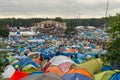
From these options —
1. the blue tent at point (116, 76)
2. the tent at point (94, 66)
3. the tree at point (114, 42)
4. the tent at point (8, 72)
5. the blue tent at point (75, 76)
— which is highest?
the tree at point (114, 42)

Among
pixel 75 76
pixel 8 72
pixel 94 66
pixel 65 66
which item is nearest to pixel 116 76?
pixel 75 76

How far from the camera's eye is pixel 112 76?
10.6m

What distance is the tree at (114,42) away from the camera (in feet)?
43.7

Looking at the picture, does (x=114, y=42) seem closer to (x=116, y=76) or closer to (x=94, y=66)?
(x=94, y=66)

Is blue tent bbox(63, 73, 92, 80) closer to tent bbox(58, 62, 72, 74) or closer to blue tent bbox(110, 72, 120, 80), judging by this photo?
blue tent bbox(110, 72, 120, 80)

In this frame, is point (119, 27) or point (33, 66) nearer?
point (119, 27)

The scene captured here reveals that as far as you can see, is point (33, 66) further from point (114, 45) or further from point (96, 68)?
point (114, 45)

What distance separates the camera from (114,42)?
13359mm

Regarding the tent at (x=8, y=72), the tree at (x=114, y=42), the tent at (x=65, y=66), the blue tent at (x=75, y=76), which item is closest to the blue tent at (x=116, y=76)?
the blue tent at (x=75, y=76)

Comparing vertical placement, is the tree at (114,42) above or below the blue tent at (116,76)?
above

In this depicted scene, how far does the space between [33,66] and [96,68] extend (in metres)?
3.20

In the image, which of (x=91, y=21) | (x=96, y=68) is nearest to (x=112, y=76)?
(x=96, y=68)

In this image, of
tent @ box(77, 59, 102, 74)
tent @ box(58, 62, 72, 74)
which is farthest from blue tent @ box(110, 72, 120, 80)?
tent @ box(77, 59, 102, 74)

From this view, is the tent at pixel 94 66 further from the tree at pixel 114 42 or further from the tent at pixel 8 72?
the tent at pixel 8 72
